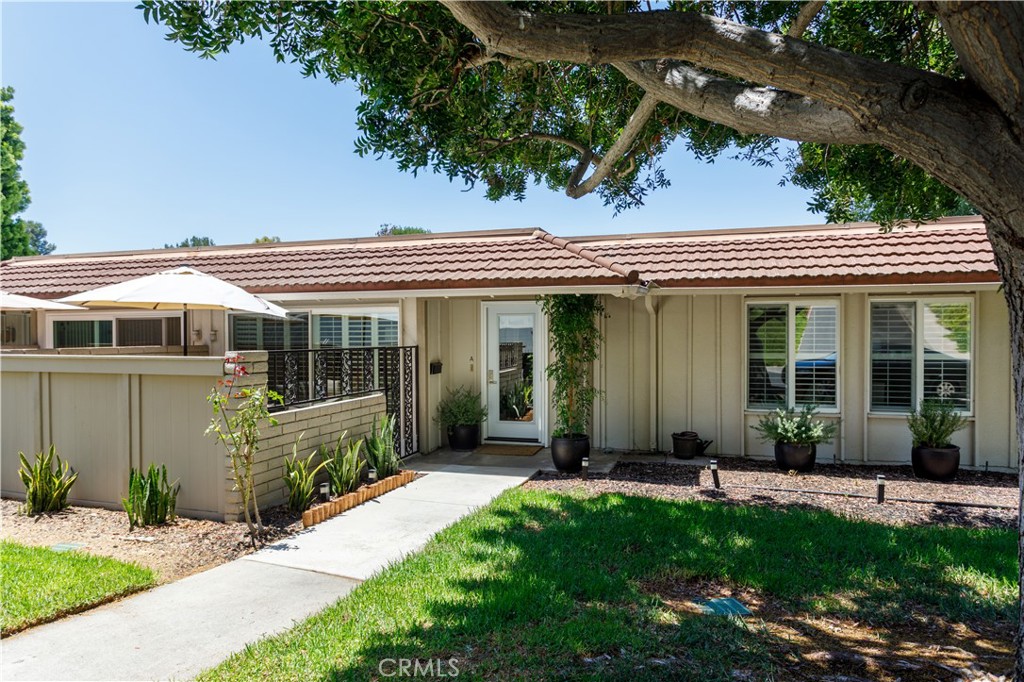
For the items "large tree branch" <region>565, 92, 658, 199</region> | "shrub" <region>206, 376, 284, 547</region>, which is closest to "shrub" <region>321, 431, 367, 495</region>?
"shrub" <region>206, 376, 284, 547</region>

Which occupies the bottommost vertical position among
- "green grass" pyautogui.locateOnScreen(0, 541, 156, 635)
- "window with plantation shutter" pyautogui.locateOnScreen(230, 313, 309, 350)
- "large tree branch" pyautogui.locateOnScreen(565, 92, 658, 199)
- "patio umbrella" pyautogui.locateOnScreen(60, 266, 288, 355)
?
"green grass" pyautogui.locateOnScreen(0, 541, 156, 635)

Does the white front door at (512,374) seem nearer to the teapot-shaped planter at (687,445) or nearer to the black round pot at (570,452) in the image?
the black round pot at (570,452)

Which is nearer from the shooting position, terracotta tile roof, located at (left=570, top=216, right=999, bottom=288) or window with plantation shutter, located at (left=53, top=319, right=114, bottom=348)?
terracotta tile roof, located at (left=570, top=216, right=999, bottom=288)

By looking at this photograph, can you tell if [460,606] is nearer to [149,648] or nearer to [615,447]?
[149,648]

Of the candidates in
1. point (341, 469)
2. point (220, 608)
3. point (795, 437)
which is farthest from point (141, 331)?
point (795, 437)

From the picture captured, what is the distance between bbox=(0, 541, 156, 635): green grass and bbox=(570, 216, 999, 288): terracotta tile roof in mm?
7808

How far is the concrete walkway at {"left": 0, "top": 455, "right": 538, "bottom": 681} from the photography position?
144 inches

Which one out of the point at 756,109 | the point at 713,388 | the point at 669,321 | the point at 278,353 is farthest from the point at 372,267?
the point at 756,109

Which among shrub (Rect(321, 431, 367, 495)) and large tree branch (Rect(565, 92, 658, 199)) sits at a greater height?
large tree branch (Rect(565, 92, 658, 199))

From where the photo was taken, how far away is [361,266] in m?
11.2

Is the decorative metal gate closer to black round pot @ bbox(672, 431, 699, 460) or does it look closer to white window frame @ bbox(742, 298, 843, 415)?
black round pot @ bbox(672, 431, 699, 460)

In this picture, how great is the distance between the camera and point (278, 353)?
24.5 ft

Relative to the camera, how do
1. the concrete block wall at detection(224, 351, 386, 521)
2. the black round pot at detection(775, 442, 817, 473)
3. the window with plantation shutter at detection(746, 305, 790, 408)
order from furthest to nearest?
1. the window with plantation shutter at detection(746, 305, 790, 408)
2. the black round pot at detection(775, 442, 817, 473)
3. the concrete block wall at detection(224, 351, 386, 521)

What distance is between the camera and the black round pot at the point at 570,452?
29.8ft
